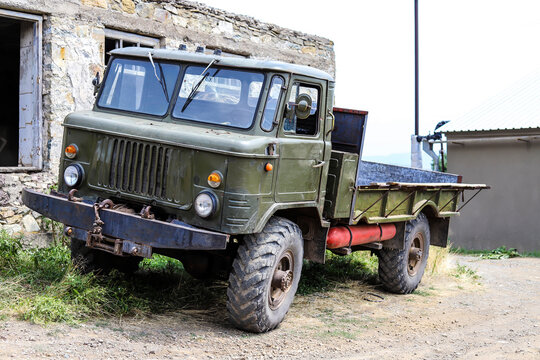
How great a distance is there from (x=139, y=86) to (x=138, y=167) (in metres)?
1.04

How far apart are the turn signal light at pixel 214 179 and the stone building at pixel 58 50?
13.6ft

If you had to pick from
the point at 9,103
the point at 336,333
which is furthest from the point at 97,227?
the point at 9,103

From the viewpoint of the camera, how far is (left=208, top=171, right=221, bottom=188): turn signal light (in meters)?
5.50

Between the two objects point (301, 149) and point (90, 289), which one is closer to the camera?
point (90, 289)

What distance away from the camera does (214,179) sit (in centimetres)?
551

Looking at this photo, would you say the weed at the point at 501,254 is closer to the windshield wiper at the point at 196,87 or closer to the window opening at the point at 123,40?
the window opening at the point at 123,40

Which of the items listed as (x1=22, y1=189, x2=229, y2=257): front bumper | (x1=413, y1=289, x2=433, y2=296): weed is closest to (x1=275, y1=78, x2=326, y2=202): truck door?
(x1=22, y1=189, x2=229, y2=257): front bumper

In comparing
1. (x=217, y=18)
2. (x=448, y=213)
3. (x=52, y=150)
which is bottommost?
(x=448, y=213)

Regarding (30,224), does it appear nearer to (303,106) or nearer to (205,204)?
(205,204)

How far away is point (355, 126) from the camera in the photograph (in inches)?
297

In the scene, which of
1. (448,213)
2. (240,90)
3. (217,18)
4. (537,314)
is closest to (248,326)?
(240,90)

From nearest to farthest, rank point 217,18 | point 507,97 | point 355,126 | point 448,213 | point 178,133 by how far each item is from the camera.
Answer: point 178,133, point 355,126, point 448,213, point 217,18, point 507,97

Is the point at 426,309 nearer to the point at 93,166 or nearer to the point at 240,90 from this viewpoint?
the point at 240,90

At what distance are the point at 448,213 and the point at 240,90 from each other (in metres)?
4.64
